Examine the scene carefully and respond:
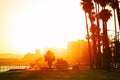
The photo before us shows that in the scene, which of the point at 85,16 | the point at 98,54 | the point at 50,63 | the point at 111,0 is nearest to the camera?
the point at 111,0

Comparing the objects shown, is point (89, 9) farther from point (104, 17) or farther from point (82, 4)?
point (104, 17)

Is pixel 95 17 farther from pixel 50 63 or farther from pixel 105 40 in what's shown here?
pixel 50 63

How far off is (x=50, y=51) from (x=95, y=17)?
44.5 m

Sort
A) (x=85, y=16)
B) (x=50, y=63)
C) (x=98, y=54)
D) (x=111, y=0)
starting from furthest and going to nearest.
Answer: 1. (x=50, y=63)
2. (x=85, y=16)
3. (x=98, y=54)
4. (x=111, y=0)

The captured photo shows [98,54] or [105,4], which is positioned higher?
[105,4]

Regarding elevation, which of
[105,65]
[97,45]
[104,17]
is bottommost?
[105,65]

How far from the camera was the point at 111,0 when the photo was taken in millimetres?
70875

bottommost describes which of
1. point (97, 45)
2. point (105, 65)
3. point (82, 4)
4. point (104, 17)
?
point (105, 65)

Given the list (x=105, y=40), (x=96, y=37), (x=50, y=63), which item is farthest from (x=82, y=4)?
(x=50, y=63)

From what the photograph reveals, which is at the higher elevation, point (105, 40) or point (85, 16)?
point (85, 16)

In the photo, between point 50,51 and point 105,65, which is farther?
point 50,51

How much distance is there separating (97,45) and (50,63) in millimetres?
Result: 39033

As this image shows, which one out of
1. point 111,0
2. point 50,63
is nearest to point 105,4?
point 111,0

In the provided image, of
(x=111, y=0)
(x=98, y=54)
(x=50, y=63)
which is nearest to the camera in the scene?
(x=111, y=0)
